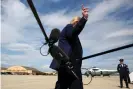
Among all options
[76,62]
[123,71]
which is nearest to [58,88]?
[76,62]

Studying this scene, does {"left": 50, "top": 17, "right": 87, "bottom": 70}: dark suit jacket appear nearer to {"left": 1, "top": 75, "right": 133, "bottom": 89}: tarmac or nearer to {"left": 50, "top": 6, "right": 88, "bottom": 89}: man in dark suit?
{"left": 50, "top": 6, "right": 88, "bottom": 89}: man in dark suit

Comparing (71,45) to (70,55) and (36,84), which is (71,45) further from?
(36,84)

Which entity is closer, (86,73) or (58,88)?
(58,88)

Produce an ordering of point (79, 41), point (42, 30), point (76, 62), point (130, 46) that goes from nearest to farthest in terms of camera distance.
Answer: point (130, 46) < point (42, 30) < point (76, 62) < point (79, 41)

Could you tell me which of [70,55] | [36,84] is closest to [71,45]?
[70,55]

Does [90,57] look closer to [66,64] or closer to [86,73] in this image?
[66,64]

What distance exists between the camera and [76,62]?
4602 mm

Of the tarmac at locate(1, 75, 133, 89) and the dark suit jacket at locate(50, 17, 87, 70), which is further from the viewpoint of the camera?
the tarmac at locate(1, 75, 133, 89)

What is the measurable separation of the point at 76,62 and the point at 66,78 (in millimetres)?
376

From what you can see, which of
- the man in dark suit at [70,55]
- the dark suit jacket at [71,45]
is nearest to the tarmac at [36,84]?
the man in dark suit at [70,55]

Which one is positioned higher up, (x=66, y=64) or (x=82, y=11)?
(x=82, y=11)

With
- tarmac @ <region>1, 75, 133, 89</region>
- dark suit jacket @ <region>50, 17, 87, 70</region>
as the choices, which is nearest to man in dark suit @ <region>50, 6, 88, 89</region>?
dark suit jacket @ <region>50, 17, 87, 70</region>

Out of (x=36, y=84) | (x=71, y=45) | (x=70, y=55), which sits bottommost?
(x=36, y=84)

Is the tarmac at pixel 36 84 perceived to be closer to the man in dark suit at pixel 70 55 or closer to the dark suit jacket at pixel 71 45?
the man in dark suit at pixel 70 55
